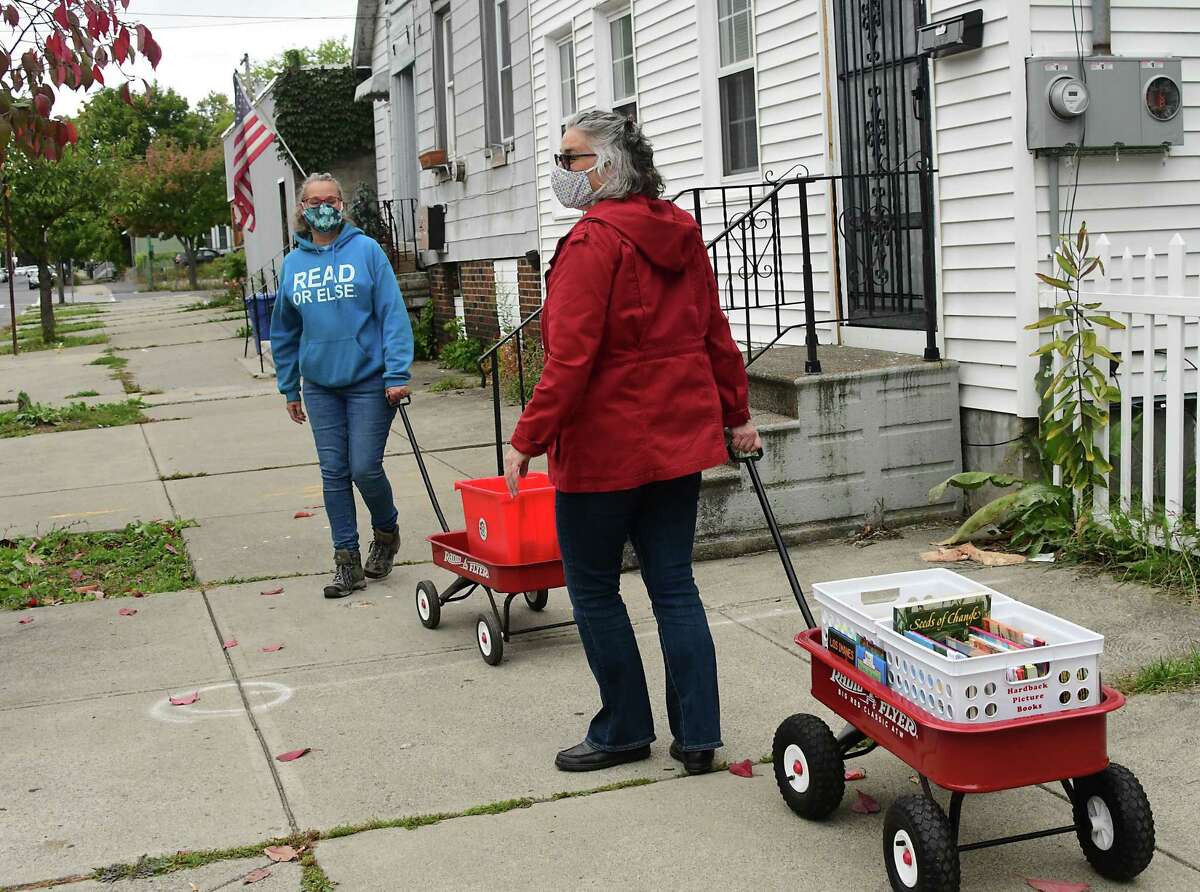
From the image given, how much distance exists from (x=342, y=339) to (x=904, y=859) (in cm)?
392

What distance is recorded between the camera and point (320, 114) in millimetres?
21516

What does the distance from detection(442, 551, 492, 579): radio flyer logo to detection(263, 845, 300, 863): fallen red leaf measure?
1776mm

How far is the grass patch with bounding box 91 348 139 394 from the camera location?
16.4 metres

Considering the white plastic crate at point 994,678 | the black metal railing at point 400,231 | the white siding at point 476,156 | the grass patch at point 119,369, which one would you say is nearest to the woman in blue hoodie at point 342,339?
the white plastic crate at point 994,678

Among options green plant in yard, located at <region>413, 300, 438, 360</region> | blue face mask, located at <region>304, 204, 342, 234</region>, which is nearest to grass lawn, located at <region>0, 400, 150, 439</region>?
green plant in yard, located at <region>413, 300, 438, 360</region>

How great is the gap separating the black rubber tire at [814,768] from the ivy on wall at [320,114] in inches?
747

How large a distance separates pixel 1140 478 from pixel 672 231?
138 inches

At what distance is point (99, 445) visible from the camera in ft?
38.2

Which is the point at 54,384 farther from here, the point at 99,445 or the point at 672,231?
the point at 672,231

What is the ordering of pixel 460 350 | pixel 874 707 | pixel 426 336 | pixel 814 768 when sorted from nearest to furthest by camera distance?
pixel 874 707 → pixel 814 768 → pixel 460 350 → pixel 426 336

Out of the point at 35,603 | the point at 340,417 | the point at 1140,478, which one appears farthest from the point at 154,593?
the point at 1140,478

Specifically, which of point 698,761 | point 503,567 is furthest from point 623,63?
point 698,761

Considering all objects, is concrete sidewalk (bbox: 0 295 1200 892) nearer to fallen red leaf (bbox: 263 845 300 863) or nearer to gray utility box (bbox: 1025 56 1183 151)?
fallen red leaf (bbox: 263 845 300 863)

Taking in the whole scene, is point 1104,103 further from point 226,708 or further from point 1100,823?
point 226,708
